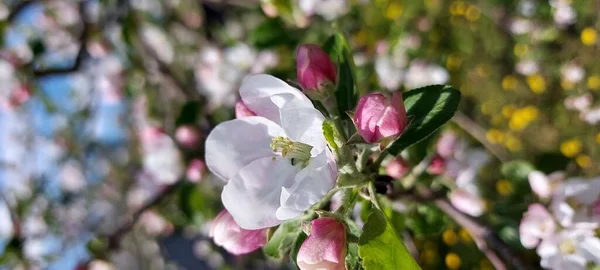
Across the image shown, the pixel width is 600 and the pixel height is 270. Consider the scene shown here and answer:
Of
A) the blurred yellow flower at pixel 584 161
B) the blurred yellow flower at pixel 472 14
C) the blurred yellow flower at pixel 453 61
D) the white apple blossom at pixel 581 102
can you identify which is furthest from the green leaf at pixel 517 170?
the blurred yellow flower at pixel 472 14

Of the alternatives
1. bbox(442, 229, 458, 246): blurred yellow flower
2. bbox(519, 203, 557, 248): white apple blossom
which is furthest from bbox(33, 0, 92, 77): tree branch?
bbox(442, 229, 458, 246): blurred yellow flower

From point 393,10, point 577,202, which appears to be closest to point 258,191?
point 577,202

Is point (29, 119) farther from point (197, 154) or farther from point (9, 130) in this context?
point (197, 154)

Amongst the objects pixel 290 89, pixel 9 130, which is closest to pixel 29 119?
pixel 9 130

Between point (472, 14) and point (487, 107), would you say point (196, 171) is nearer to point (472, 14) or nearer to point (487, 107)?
point (487, 107)

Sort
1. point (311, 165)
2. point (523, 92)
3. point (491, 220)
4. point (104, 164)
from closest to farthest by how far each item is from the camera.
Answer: point (311, 165), point (491, 220), point (523, 92), point (104, 164)

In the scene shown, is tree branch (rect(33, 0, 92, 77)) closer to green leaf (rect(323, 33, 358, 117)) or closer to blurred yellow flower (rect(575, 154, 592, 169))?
green leaf (rect(323, 33, 358, 117))

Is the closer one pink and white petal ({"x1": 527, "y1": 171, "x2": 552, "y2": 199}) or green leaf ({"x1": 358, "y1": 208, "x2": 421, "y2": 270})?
green leaf ({"x1": 358, "y1": 208, "x2": 421, "y2": 270})
